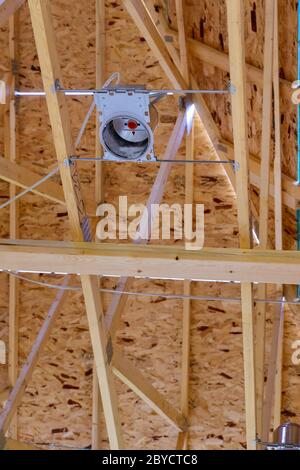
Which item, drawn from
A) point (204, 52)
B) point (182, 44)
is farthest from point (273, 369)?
point (182, 44)

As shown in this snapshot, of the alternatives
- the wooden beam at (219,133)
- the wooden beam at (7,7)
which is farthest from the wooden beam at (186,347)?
the wooden beam at (7,7)

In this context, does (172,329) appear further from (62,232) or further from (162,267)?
(162,267)

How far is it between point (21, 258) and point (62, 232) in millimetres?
3066

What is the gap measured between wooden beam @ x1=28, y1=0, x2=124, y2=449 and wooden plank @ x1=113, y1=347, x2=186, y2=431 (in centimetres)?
49

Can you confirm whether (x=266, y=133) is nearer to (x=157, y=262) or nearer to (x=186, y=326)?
(x=157, y=262)

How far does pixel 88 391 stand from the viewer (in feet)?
31.8

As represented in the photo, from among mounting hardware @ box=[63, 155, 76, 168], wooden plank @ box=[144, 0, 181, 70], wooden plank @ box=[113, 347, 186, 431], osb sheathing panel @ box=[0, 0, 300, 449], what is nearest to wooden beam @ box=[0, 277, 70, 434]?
wooden plank @ box=[113, 347, 186, 431]

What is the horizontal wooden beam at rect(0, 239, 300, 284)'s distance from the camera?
21.0 feet

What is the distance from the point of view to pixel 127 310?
31.4ft

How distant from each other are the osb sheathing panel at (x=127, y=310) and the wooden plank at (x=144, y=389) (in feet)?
1.12

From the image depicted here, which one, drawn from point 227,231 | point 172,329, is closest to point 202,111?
point 227,231

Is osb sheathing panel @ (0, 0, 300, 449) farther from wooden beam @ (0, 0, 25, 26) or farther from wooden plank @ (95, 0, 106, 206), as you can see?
wooden beam @ (0, 0, 25, 26)
